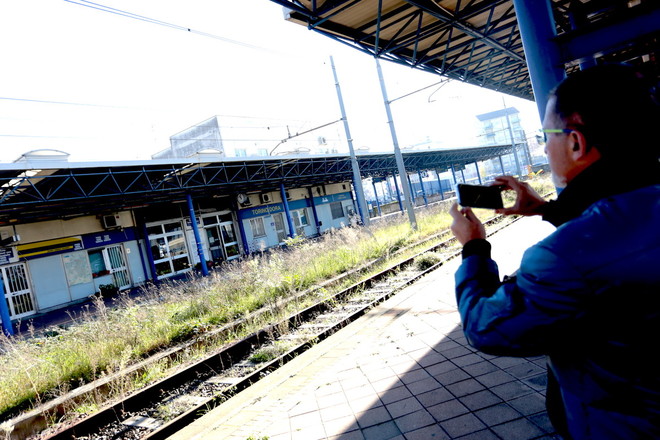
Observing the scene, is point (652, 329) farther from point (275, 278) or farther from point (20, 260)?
point (20, 260)

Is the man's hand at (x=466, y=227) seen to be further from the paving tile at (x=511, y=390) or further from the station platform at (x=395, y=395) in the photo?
the paving tile at (x=511, y=390)

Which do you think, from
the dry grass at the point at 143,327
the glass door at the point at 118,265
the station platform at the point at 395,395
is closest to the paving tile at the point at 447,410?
the station platform at the point at 395,395

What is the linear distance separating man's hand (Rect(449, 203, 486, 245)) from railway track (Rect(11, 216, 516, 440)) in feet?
13.4

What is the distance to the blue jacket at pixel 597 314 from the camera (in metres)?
0.78

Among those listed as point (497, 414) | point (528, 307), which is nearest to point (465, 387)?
point (497, 414)

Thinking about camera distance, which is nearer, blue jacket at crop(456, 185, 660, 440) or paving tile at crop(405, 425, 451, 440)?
blue jacket at crop(456, 185, 660, 440)

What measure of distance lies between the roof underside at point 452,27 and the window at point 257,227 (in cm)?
1648

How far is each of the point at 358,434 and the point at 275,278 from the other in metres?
6.01

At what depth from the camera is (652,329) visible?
813mm

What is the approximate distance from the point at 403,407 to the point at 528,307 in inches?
108

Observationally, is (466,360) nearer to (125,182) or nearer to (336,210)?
(125,182)

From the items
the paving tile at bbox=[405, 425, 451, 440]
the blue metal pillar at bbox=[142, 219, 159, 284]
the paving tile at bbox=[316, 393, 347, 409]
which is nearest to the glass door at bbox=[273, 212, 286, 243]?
the blue metal pillar at bbox=[142, 219, 159, 284]

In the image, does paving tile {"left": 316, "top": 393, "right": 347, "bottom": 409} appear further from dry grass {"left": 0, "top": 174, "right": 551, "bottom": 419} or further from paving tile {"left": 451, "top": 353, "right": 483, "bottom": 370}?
dry grass {"left": 0, "top": 174, "right": 551, "bottom": 419}

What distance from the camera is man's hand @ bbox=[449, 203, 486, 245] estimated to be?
116 centimetres
